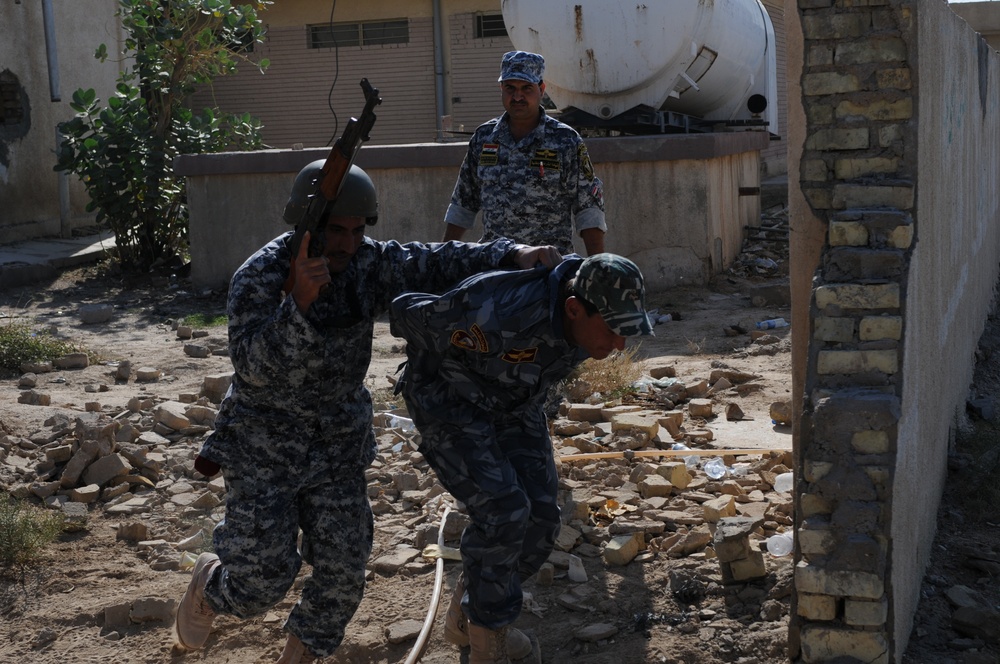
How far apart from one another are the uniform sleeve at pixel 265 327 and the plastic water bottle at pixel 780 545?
6.50 feet

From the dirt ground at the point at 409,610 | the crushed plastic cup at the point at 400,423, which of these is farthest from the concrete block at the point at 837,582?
the crushed plastic cup at the point at 400,423

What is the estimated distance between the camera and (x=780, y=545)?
4.02 meters

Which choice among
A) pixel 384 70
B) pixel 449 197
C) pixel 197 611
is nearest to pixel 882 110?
pixel 197 611

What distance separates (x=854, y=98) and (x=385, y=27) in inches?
534

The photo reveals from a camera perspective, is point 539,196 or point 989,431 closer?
point 539,196

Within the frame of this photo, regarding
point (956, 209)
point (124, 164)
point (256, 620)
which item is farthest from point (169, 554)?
point (124, 164)

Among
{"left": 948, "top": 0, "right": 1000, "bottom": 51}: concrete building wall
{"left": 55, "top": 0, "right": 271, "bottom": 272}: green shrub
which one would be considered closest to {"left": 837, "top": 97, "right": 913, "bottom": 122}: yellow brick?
{"left": 55, "top": 0, "right": 271, "bottom": 272}: green shrub

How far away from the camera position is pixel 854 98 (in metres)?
3.41

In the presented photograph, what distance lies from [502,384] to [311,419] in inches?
21.0

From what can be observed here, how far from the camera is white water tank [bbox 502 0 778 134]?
866cm

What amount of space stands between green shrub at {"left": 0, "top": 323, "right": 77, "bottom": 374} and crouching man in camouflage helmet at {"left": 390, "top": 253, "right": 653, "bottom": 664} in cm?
507

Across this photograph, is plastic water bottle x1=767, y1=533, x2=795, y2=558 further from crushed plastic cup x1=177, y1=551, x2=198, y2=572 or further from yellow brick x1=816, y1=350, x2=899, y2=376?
crushed plastic cup x1=177, y1=551, x2=198, y2=572

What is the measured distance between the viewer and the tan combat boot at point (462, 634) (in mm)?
3480

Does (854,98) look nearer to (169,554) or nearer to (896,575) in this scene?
(896,575)
